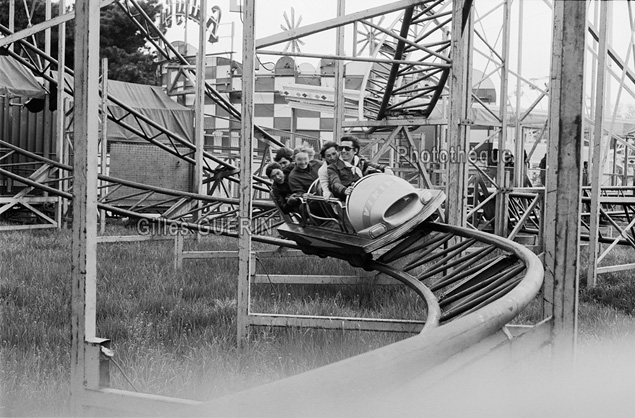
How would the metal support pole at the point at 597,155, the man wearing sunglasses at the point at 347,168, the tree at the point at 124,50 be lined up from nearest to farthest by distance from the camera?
the man wearing sunglasses at the point at 347,168 < the metal support pole at the point at 597,155 < the tree at the point at 124,50

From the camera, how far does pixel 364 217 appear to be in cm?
514

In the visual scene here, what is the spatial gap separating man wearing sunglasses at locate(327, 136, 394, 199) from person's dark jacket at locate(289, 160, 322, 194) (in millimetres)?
325

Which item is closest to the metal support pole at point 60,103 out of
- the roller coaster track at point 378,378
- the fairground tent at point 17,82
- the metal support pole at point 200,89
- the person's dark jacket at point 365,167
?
the fairground tent at point 17,82

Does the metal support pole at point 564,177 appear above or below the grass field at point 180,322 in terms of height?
above

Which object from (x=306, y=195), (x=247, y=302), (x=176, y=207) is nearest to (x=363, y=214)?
(x=306, y=195)

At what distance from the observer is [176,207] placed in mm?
7977

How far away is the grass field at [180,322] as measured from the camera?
132 inches

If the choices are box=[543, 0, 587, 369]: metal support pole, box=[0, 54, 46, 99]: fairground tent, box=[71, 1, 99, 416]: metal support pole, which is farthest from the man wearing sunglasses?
box=[0, 54, 46, 99]: fairground tent

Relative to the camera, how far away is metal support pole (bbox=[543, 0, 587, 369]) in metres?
2.26

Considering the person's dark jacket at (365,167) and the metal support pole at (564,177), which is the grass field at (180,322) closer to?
the person's dark jacket at (365,167)

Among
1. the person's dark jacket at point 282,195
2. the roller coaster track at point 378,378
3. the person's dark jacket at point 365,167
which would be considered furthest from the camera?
the person's dark jacket at point 365,167

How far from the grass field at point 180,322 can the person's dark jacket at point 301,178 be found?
80 cm

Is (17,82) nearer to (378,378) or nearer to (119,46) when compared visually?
(378,378)

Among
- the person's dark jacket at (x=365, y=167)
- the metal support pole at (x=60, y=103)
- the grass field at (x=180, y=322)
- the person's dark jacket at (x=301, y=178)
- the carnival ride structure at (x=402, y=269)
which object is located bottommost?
the grass field at (x=180, y=322)
